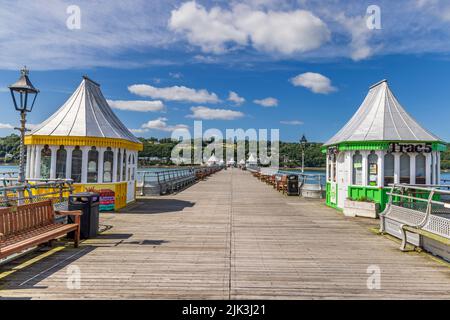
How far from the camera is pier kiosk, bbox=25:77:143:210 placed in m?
11.3

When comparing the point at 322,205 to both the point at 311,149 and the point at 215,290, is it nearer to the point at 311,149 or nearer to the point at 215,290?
the point at 215,290

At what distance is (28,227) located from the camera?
5918 mm

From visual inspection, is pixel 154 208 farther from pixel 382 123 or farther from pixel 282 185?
pixel 282 185

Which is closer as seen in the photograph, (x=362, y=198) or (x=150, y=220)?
(x=150, y=220)

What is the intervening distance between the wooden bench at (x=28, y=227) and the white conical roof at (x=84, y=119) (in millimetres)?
5346

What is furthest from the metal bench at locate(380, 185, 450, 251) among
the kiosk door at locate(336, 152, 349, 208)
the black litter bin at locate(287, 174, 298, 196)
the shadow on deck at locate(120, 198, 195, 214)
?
the black litter bin at locate(287, 174, 298, 196)

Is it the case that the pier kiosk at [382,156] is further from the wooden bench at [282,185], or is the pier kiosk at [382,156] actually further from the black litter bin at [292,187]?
the wooden bench at [282,185]

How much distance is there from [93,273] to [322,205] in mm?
11207

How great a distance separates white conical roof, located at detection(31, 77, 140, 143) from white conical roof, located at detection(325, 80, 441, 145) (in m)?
9.53

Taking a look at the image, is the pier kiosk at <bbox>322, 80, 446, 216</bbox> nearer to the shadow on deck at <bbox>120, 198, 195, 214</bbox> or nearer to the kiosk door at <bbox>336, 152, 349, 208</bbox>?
the kiosk door at <bbox>336, 152, 349, 208</bbox>

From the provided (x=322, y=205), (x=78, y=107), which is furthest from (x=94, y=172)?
(x=322, y=205)

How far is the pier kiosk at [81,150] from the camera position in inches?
444
